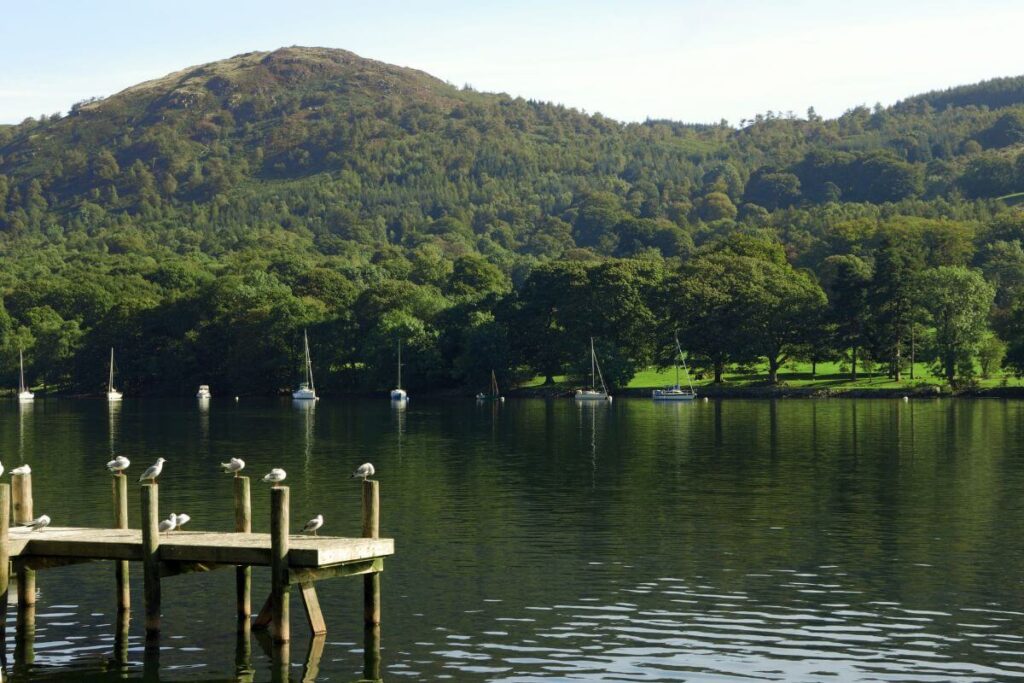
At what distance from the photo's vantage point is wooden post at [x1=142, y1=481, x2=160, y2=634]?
33.1m

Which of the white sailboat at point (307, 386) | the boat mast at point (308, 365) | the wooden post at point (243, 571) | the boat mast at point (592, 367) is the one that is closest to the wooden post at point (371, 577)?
the wooden post at point (243, 571)

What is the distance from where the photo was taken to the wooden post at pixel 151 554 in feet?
108

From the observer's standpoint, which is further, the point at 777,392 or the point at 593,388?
the point at 593,388

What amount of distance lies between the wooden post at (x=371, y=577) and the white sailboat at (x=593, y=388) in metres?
123

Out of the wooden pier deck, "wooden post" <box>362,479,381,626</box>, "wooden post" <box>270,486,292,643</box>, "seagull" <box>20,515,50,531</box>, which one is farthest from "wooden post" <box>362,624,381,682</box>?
"seagull" <box>20,515,50,531</box>

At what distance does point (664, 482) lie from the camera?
6775cm

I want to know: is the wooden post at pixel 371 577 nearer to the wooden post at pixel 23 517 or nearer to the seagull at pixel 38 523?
the seagull at pixel 38 523

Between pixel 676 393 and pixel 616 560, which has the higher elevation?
pixel 676 393

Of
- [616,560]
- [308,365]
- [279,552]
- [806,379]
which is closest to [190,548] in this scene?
[279,552]

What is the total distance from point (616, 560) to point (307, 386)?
142191 mm

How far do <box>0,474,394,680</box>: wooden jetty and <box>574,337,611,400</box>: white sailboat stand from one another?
401 ft

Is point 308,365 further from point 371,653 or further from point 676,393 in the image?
point 371,653

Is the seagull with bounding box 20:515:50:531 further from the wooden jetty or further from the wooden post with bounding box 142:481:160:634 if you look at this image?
the wooden post with bounding box 142:481:160:634

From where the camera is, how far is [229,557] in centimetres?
3259
